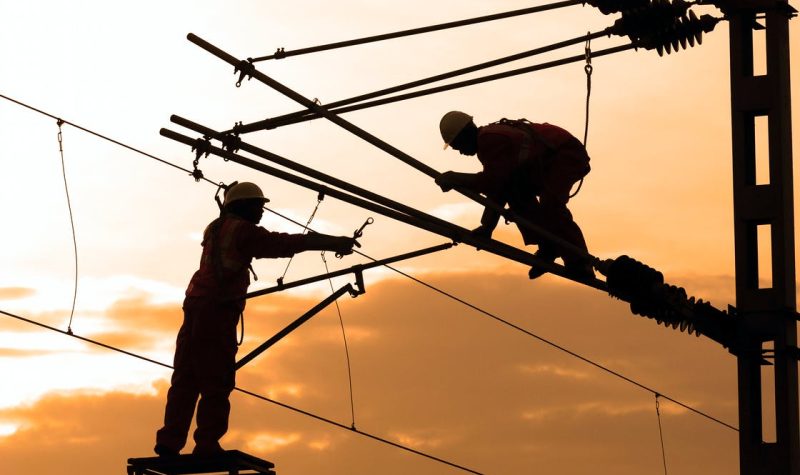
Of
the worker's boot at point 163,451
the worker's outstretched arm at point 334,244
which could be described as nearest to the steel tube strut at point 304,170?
the worker's outstretched arm at point 334,244

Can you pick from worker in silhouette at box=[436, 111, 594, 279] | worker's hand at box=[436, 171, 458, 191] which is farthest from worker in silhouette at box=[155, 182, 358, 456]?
worker in silhouette at box=[436, 111, 594, 279]

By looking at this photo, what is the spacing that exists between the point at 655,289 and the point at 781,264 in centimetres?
153

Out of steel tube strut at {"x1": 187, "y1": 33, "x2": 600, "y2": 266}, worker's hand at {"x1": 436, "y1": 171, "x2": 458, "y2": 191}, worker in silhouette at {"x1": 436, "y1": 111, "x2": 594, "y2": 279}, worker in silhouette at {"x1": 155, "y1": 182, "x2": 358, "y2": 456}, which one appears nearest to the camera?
steel tube strut at {"x1": 187, "y1": 33, "x2": 600, "y2": 266}

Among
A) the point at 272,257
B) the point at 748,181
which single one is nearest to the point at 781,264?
the point at 748,181

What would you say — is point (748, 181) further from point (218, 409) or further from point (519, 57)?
point (218, 409)

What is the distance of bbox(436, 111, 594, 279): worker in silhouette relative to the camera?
20.9m

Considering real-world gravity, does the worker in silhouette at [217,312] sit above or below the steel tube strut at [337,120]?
below

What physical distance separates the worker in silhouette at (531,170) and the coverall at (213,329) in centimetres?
177

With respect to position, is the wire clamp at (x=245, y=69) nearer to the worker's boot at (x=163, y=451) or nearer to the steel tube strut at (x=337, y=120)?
the steel tube strut at (x=337, y=120)

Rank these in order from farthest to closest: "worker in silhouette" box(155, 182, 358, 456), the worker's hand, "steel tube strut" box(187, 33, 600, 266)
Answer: "worker in silhouette" box(155, 182, 358, 456) → the worker's hand → "steel tube strut" box(187, 33, 600, 266)

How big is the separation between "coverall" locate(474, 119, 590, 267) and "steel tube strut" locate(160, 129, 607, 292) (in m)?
0.45

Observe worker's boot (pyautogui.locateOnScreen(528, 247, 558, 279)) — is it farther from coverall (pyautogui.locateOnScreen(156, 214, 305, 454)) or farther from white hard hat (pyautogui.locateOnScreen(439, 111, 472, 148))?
coverall (pyautogui.locateOnScreen(156, 214, 305, 454))

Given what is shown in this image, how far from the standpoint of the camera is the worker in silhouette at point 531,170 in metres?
20.9

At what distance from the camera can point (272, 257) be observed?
21.1 meters
